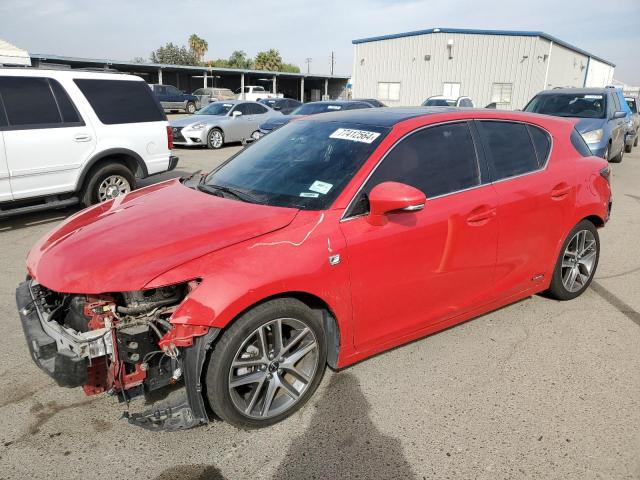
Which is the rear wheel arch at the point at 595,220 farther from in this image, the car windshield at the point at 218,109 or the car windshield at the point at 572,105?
the car windshield at the point at 218,109

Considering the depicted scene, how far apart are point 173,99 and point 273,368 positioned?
34928 millimetres

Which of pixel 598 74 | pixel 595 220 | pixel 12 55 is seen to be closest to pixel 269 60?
pixel 598 74

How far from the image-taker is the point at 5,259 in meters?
5.40

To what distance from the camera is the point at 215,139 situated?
1558cm

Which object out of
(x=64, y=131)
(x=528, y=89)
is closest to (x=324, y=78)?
(x=528, y=89)

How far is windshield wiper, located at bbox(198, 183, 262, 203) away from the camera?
3.14 metres

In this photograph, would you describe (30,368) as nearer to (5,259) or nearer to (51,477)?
(51,477)

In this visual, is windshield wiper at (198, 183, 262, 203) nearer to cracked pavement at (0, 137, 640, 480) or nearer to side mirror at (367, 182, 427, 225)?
side mirror at (367, 182, 427, 225)

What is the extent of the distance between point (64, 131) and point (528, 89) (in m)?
29.7

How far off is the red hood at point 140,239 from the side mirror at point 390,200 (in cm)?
45

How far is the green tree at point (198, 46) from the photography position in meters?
80.2

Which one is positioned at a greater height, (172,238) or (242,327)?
(172,238)

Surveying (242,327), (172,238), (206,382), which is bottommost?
(206,382)

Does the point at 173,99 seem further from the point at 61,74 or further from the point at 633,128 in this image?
the point at 61,74
